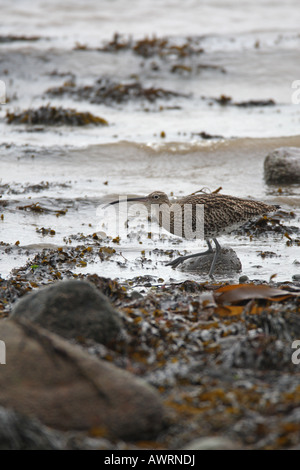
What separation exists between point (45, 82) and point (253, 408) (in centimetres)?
1431

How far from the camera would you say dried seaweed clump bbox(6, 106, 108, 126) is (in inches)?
492

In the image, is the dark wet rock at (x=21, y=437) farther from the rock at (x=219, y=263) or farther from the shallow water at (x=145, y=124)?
the rock at (x=219, y=263)

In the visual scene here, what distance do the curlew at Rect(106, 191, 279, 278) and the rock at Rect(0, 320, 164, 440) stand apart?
123 inches

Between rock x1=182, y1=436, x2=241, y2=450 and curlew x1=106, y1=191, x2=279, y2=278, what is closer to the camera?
rock x1=182, y1=436, x2=241, y2=450

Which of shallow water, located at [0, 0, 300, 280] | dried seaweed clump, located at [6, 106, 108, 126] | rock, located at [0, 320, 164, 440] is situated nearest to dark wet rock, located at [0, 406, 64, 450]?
rock, located at [0, 320, 164, 440]

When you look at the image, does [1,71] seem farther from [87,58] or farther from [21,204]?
[21,204]

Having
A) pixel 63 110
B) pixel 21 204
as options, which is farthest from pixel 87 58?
pixel 21 204

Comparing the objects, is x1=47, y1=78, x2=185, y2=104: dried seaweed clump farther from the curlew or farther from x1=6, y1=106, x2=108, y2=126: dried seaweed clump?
the curlew

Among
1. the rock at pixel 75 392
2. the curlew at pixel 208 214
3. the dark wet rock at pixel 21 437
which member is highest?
the curlew at pixel 208 214

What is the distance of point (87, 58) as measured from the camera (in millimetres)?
17641

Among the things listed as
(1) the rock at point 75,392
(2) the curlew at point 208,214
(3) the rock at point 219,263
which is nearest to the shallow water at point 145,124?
(3) the rock at point 219,263

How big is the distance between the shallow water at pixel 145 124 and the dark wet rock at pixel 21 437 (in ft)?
10.5

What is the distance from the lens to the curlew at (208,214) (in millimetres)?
6160
